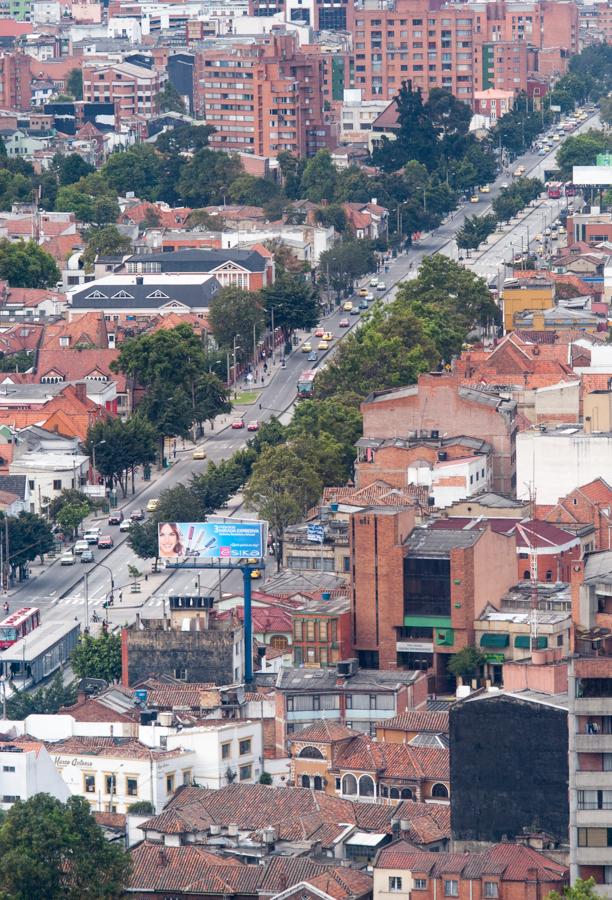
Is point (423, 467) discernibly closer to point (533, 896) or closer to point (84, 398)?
point (84, 398)

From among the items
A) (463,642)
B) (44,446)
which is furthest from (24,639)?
(44,446)

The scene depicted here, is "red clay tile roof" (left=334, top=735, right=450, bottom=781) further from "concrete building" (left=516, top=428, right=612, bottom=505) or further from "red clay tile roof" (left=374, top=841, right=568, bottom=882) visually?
"concrete building" (left=516, top=428, right=612, bottom=505)

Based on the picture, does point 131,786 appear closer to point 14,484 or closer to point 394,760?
point 394,760

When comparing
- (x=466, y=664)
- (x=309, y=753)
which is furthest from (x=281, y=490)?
(x=309, y=753)

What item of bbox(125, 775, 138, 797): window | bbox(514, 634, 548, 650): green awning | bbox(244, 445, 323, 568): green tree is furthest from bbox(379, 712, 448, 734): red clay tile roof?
bbox(244, 445, 323, 568): green tree

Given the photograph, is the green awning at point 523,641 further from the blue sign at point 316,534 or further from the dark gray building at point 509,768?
the dark gray building at point 509,768

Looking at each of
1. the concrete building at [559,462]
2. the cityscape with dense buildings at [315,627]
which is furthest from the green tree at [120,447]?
the concrete building at [559,462]

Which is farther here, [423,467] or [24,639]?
[423,467]
